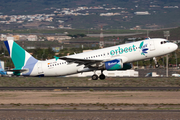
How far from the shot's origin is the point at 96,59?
1722 inches

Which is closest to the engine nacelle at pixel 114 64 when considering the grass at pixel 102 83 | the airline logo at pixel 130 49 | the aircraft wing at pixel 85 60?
the aircraft wing at pixel 85 60

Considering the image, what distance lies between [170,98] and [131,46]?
13.8 m

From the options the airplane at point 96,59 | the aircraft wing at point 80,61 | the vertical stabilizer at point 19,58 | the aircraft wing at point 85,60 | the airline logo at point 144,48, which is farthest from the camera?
the vertical stabilizer at point 19,58

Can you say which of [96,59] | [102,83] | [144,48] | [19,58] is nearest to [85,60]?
[96,59]

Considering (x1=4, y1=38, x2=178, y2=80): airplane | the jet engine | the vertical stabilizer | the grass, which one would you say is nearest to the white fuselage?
(x1=4, y1=38, x2=178, y2=80): airplane

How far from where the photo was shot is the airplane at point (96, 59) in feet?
138

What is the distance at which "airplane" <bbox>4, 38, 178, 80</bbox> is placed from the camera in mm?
42094

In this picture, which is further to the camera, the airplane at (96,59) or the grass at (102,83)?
the grass at (102,83)

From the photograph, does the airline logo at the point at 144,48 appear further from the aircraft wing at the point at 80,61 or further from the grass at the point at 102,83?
the aircraft wing at the point at 80,61

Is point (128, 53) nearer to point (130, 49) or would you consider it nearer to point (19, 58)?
point (130, 49)

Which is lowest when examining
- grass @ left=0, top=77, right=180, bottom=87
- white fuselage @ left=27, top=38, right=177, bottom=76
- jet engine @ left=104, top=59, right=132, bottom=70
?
grass @ left=0, top=77, right=180, bottom=87

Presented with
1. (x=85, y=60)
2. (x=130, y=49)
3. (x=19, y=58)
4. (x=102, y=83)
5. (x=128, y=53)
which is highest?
(x=130, y=49)

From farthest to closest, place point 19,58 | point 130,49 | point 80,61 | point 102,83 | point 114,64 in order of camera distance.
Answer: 1. point 102,83
2. point 19,58
3. point 80,61
4. point 130,49
5. point 114,64

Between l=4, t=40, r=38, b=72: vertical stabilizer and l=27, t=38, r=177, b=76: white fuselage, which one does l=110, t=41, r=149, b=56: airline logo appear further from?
l=4, t=40, r=38, b=72: vertical stabilizer
